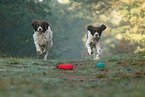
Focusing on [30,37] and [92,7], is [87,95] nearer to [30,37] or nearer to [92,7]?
[30,37]

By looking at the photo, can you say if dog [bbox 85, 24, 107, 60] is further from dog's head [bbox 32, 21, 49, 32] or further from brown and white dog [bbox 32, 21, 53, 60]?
dog's head [bbox 32, 21, 49, 32]

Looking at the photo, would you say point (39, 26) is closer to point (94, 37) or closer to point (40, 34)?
point (40, 34)

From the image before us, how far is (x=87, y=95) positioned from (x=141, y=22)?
25738mm

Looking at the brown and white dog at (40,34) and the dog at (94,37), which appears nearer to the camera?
the brown and white dog at (40,34)

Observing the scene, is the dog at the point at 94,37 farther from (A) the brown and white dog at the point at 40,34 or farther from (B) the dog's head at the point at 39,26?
(B) the dog's head at the point at 39,26

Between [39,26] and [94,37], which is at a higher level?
[39,26]

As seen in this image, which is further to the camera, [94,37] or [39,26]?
[94,37]

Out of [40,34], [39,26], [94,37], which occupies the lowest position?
[94,37]

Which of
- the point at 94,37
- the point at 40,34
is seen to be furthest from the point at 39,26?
the point at 94,37

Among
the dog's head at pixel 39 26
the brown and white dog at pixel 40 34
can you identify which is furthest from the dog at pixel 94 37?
the dog's head at pixel 39 26

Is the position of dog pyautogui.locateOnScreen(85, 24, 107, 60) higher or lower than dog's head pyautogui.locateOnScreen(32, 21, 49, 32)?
lower

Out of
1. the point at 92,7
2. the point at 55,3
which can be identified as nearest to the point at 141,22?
the point at 92,7

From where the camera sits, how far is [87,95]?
10.8 feet

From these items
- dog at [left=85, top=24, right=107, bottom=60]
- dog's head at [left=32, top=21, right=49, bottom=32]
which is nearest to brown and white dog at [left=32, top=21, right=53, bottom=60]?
dog's head at [left=32, top=21, right=49, bottom=32]
